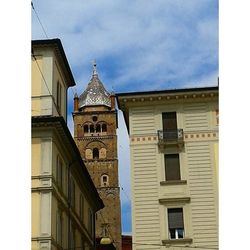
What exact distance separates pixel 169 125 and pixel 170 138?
0.66m

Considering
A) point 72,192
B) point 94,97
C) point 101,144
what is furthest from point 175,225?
point 94,97

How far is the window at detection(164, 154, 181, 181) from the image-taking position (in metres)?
22.7

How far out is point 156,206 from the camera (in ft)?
72.8

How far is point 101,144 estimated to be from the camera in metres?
85.5

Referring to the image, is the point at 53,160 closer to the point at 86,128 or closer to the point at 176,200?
the point at 176,200

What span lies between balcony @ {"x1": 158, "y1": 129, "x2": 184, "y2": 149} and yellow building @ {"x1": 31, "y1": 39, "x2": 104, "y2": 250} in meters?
3.95

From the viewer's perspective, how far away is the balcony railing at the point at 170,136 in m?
23.0

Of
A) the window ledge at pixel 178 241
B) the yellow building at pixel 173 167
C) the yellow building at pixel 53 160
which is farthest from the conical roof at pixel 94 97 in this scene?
the window ledge at pixel 178 241

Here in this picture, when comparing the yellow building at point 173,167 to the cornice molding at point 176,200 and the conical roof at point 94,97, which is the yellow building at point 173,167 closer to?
the cornice molding at point 176,200

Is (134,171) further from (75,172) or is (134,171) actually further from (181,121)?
(75,172)

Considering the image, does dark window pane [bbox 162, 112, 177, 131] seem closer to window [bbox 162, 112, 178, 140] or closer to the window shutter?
window [bbox 162, 112, 178, 140]

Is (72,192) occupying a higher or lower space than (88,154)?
lower

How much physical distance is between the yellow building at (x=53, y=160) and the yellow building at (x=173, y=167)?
310 centimetres
